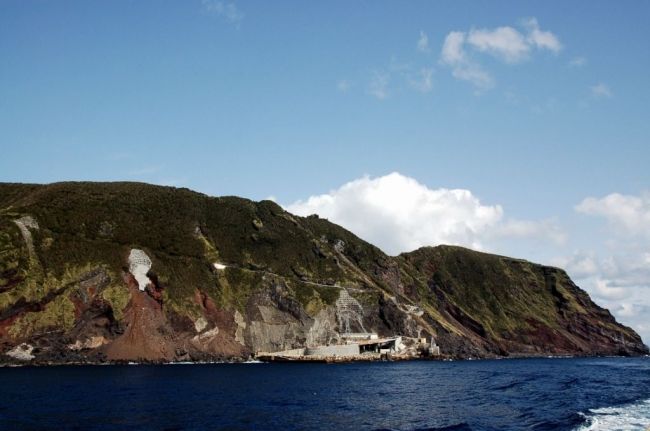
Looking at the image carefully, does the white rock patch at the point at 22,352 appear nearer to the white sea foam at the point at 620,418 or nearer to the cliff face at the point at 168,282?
the cliff face at the point at 168,282

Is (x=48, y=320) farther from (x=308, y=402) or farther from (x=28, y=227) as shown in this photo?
(x=308, y=402)

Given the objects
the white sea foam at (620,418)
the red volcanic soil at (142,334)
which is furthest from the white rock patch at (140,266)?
the white sea foam at (620,418)

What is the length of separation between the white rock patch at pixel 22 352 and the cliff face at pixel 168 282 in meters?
0.19

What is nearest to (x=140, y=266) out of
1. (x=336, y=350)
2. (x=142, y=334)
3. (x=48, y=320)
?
(x=142, y=334)

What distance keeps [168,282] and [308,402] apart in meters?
83.7

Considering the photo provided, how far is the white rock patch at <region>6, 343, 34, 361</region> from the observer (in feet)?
376

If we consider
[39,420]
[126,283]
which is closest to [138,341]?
[126,283]

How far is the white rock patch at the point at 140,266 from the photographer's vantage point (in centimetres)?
13912

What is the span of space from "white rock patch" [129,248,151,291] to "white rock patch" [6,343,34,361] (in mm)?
27314

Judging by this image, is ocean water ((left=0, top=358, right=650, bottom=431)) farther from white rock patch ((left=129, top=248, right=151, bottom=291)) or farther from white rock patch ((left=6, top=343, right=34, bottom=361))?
white rock patch ((left=129, top=248, right=151, bottom=291))

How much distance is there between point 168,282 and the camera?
5630 inches

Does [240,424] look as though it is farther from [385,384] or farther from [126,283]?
[126,283]

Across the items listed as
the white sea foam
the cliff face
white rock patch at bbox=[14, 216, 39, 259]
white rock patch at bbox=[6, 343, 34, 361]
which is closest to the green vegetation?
the cliff face

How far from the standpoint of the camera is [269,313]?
508ft
